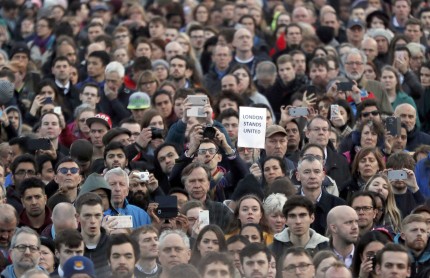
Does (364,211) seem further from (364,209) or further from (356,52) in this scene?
(356,52)

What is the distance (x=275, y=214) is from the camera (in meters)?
21.2

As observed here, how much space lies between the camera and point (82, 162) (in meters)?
23.3

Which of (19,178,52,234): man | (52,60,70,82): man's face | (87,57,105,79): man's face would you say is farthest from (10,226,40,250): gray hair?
(87,57,105,79): man's face

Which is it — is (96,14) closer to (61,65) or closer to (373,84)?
(61,65)

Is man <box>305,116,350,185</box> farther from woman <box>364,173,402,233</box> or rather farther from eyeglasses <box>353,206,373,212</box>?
eyeglasses <box>353,206,373,212</box>

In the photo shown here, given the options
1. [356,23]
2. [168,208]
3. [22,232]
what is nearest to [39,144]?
[168,208]

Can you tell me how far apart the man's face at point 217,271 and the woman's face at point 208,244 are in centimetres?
85

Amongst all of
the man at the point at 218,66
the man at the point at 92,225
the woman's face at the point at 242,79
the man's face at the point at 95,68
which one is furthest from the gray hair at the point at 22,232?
the man at the point at 218,66

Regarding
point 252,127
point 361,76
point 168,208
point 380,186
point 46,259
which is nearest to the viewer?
point 46,259

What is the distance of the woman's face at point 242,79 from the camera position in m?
26.4

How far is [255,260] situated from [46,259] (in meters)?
2.02

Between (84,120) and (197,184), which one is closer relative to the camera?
(197,184)

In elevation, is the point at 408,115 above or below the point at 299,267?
above

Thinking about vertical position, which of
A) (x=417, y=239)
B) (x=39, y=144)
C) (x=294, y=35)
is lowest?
(x=417, y=239)
